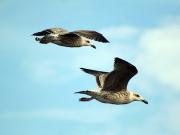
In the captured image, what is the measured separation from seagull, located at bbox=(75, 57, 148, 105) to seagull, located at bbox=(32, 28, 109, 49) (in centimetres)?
344

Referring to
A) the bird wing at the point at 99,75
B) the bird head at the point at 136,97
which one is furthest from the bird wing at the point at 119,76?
the bird head at the point at 136,97

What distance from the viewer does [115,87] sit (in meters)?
22.8

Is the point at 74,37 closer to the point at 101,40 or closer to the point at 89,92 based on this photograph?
the point at 101,40

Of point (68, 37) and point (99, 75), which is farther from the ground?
point (68, 37)

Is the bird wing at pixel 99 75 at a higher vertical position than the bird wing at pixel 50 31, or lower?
lower

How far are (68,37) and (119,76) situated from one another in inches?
213

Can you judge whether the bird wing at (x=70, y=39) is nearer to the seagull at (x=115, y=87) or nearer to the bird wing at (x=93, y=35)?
the bird wing at (x=93, y=35)

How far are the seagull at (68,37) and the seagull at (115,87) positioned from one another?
3.44 m

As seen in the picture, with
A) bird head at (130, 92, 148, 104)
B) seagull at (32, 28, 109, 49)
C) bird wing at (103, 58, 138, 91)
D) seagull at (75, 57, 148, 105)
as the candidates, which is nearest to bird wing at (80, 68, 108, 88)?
seagull at (75, 57, 148, 105)

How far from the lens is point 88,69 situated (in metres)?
24.5

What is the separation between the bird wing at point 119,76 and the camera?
2122 cm

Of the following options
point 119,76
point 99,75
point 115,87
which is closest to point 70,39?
point 99,75

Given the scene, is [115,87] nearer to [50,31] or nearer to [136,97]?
[136,97]

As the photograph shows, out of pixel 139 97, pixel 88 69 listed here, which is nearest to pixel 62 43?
pixel 88 69
